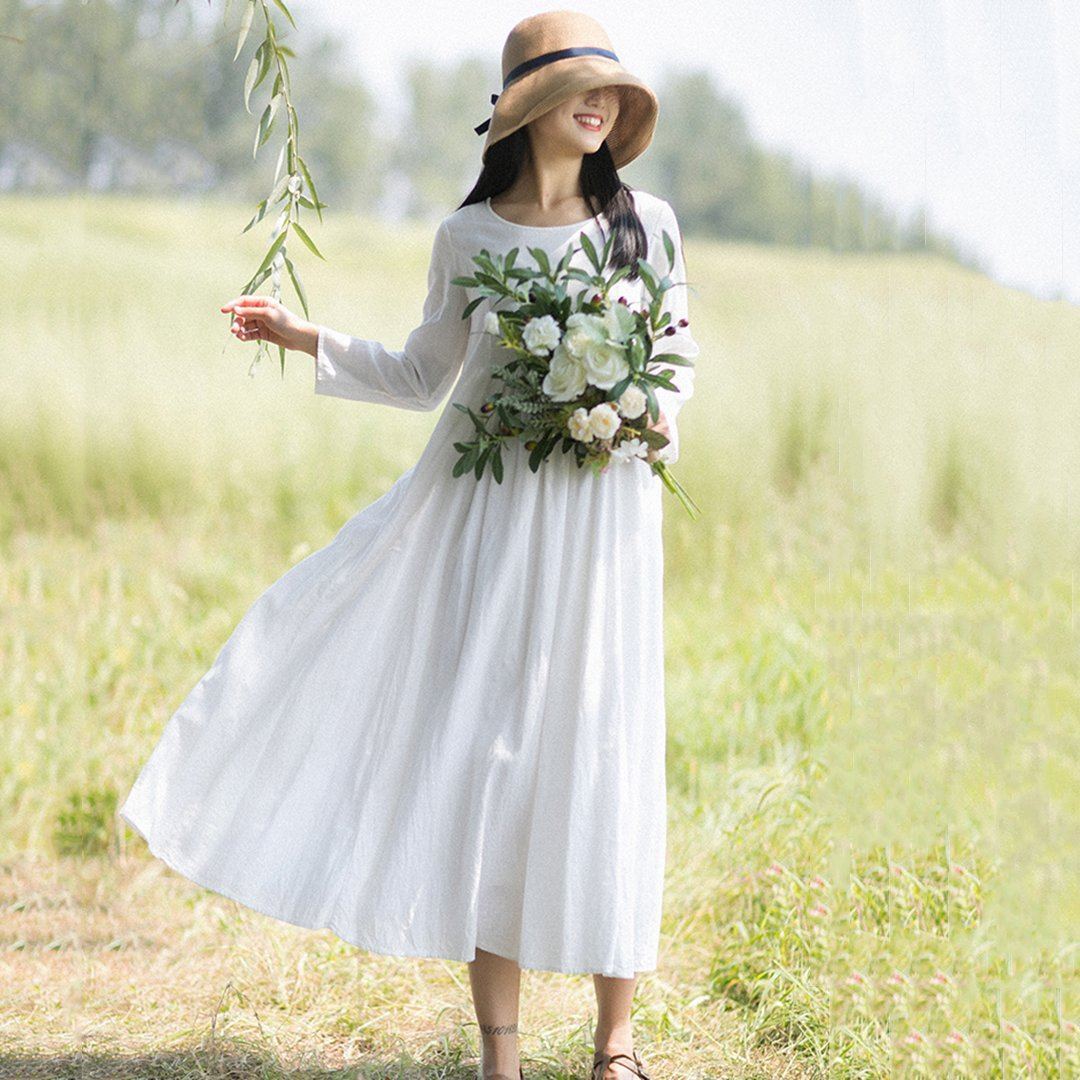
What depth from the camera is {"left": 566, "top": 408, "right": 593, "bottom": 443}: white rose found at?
2203mm

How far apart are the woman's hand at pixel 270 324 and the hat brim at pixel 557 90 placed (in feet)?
1.42

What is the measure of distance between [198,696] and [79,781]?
5.65ft

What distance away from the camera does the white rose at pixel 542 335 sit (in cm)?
220

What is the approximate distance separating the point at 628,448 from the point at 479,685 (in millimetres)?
454

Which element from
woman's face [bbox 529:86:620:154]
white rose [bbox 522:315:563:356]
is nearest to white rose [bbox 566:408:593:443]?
white rose [bbox 522:315:563:356]

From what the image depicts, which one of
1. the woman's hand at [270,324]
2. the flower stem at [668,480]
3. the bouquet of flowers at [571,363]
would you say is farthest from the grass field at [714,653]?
the woman's hand at [270,324]

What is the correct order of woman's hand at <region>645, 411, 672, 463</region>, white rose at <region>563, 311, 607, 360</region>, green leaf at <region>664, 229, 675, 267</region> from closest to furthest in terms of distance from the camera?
white rose at <region>563, 311, 607, 360</region> < woman's hand at <region>645, 411, 672, 463</region> < green leaf at <region>664, 229, 675, 267</region>

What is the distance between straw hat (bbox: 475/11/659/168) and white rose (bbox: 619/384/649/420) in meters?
0.47

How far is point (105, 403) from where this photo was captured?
5742 mm

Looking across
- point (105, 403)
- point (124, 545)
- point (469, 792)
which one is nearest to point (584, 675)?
point (469, 792)

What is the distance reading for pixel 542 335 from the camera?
2.20 meters

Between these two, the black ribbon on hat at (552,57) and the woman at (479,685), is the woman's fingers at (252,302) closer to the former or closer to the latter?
the woman at (479,685)

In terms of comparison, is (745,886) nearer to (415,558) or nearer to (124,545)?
(415,558)

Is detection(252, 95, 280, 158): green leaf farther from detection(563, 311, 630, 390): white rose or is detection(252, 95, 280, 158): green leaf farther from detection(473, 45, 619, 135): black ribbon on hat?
detection(563, 311, 630, 390): white rose
